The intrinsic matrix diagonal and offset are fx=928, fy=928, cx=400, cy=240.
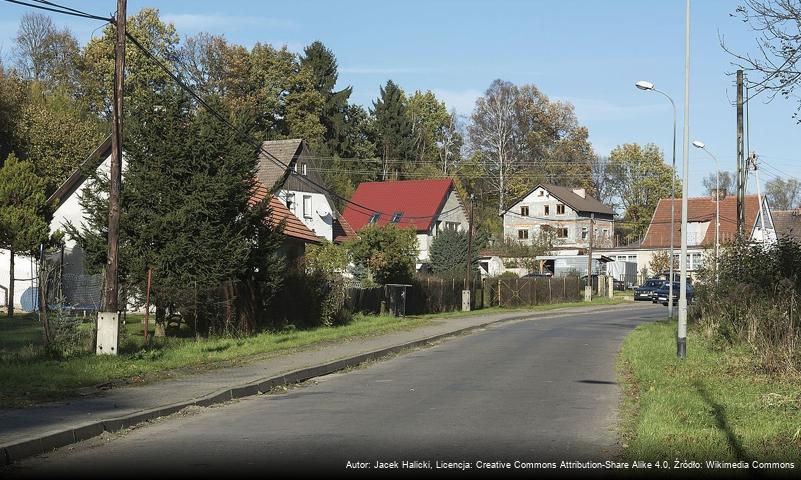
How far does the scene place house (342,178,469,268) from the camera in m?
74.1

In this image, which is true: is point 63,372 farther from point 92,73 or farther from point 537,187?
point 537,187

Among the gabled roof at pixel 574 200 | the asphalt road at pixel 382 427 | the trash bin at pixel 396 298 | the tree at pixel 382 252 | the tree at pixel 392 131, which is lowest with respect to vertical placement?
the asphalt road at pixel 382 427

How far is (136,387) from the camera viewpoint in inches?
572

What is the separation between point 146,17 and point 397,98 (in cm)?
3046

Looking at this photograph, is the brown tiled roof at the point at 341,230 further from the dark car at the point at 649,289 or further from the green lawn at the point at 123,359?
the green lawn at the point at 123,359

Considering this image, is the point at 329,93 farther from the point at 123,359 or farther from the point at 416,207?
the point at 123,359

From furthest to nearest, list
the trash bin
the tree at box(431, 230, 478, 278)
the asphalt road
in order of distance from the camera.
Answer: the tree at box(431, 230, 478, 278)
the trash bin
the asphalt road

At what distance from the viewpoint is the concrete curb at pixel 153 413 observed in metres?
9.16

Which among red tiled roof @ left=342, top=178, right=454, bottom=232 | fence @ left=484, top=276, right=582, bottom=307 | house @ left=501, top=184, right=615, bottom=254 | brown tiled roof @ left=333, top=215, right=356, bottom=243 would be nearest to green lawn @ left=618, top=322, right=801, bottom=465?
fence @ left=484, top=276, right=582, bottom=307

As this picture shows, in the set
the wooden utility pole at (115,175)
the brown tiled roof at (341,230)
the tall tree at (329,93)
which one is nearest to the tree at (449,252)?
the brown tiled roof at (341,230)

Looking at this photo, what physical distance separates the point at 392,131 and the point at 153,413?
260 feet

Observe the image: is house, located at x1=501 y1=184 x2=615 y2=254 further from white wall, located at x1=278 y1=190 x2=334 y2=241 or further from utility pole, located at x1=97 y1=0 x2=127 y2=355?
utility pole, located at x1=97 y1=0 x2=127 y2=355

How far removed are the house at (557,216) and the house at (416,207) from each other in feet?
48.7

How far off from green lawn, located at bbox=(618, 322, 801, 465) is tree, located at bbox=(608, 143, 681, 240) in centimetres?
8438
